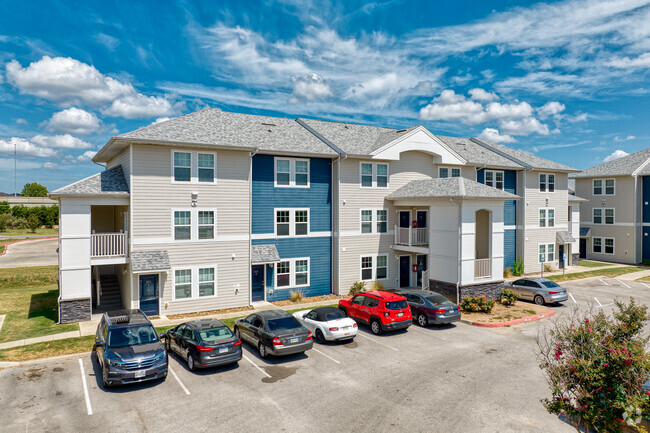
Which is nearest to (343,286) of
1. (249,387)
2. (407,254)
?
(407,254)

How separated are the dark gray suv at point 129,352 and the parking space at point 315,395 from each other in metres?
0.53

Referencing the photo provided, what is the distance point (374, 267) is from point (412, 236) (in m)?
3.17

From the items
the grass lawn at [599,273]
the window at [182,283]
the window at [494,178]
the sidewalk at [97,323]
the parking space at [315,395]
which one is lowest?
the parking space at [315,395]

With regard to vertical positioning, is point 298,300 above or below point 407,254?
below

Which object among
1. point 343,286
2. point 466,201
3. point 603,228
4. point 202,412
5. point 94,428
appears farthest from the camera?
point 603,228

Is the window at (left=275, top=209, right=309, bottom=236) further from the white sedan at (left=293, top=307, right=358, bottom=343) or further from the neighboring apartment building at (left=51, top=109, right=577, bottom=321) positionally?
the white sedan at (left=293, top=307, right=358, bottom=343)

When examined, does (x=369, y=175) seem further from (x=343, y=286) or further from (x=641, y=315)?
(x=641, y=315)

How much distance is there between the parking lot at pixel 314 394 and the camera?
33.1 feet

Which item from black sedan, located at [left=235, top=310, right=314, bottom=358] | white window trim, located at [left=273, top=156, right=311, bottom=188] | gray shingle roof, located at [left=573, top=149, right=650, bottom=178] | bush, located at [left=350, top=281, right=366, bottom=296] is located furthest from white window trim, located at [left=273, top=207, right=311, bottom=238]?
gray shingle roof, located at [left=573, top=149, right=650, bottom=178]

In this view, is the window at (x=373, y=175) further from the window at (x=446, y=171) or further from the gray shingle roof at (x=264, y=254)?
the gray shingle roof at (x=264, y=254)

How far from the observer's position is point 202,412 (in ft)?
34.9

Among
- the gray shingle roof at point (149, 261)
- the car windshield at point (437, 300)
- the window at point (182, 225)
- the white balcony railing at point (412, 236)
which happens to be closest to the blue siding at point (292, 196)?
the window at point (182, 225)

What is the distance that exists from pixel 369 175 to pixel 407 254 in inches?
240

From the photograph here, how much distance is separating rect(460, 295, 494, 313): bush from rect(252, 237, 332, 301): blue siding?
8099 millimetres
